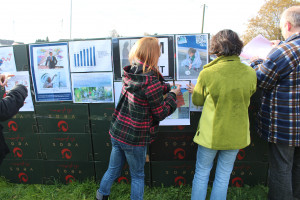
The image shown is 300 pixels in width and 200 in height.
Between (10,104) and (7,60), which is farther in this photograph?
(7,60)

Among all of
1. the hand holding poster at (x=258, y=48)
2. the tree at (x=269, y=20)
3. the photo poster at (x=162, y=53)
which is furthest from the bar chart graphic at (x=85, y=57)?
the tree at (x=269, y=20)

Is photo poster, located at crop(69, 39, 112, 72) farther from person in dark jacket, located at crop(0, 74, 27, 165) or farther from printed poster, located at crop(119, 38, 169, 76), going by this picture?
person in dark jacket, located at crop(0, 74, 27, 165)

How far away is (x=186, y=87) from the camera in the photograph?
2104mm

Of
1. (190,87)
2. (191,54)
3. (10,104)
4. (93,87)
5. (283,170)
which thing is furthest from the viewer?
(93,87)

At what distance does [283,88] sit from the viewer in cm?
157

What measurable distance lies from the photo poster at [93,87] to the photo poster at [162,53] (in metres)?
0.22

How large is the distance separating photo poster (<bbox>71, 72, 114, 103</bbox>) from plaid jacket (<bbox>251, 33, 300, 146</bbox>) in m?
1.48

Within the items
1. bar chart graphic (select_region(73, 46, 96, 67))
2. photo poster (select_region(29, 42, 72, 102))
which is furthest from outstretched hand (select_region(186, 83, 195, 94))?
photo poster (select_region(29, 42, 72, 102))

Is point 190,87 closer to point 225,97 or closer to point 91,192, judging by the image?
point 225,97

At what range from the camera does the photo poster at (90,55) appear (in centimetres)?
214

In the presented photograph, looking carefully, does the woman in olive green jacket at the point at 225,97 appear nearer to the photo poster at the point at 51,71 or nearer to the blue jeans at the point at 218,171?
the blue jeans at the point at 218,171

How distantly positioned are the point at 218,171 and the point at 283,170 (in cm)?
54

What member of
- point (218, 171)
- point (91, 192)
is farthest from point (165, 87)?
point (91, 192)

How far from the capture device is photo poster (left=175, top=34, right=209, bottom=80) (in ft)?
6.77
